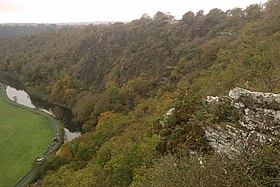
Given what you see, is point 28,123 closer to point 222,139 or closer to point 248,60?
point 248,60

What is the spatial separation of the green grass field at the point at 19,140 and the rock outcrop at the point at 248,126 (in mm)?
36429

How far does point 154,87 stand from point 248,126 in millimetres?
53102

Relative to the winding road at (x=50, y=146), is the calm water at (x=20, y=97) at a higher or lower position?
lower

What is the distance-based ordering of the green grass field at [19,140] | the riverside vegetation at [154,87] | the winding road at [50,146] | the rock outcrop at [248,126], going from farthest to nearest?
the green grass field at [19,140], the winding road at [50,146], the riverside vegetation at [154,87], the rock outcrop at [248,126]

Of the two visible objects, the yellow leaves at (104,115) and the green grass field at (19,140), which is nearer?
the green grass field at (19,140)

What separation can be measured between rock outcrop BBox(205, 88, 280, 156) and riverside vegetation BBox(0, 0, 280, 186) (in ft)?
1.68

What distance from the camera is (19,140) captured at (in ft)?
197

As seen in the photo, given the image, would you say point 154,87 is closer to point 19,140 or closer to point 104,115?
point 104,115

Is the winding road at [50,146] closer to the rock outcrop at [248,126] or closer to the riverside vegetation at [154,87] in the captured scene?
the riverside vegetation at [154,87]

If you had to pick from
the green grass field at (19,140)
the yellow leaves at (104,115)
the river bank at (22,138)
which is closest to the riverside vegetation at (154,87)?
the yellow leaves at (104,115)

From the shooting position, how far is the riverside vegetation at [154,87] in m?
15.6

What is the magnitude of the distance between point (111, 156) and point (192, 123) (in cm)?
2081

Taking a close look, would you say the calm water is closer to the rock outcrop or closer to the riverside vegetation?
the riverside vegetation

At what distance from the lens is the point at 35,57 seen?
134m
